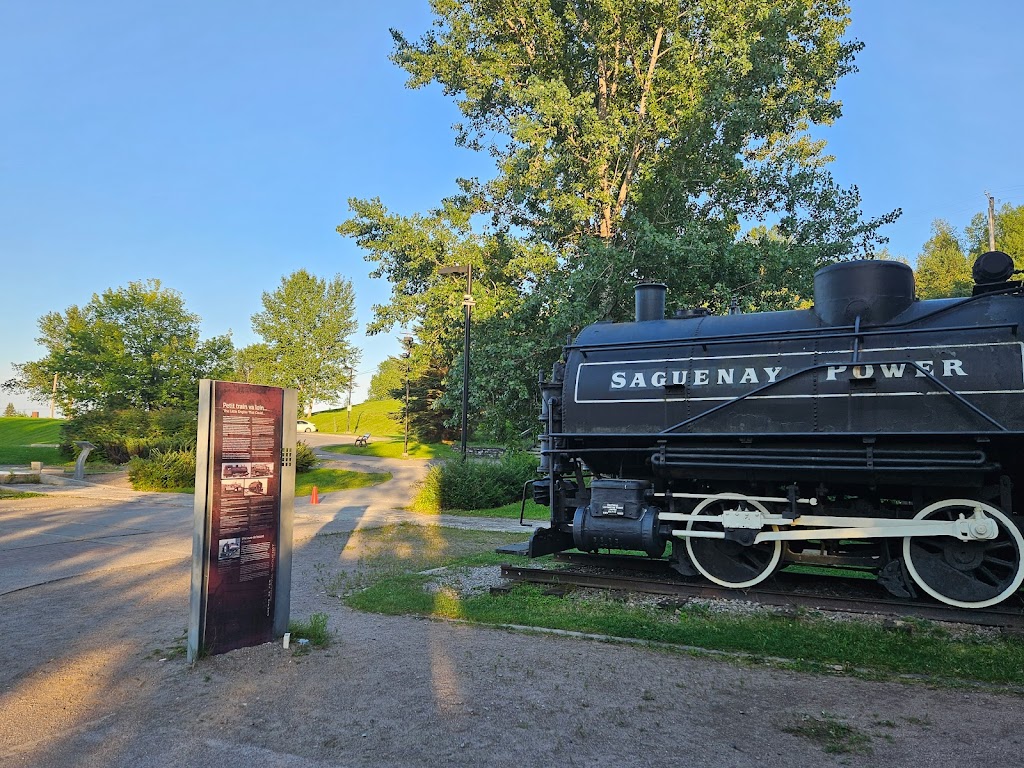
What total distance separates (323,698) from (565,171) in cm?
2098

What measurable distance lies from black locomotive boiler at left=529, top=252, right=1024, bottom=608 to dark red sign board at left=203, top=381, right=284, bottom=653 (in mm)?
3633

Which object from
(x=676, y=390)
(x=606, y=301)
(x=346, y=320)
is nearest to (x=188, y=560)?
(x=676, y=390)

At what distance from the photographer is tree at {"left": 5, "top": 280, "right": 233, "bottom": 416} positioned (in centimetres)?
3594

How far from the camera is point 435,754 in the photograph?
12.7 ft

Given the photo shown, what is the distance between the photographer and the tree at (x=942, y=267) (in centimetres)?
4969

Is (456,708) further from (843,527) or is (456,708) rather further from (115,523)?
(115,523)

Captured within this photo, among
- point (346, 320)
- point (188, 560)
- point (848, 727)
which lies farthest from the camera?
point (346, 320)

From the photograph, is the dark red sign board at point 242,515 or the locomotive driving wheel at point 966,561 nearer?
the dark red sign board at point 242,515

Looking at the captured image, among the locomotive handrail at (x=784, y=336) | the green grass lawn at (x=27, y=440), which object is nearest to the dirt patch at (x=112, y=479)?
the green grass lawn at (x=27, y=440)

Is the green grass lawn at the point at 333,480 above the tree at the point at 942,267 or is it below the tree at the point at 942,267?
below

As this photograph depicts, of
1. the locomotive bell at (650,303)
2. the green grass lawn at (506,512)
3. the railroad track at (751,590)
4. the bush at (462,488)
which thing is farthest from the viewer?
the bush at (462,488)

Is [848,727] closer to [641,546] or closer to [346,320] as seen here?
[641,546]

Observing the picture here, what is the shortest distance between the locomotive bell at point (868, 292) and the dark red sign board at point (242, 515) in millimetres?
6008

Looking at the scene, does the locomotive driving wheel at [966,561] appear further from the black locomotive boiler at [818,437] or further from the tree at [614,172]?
the tree at [614,172]
